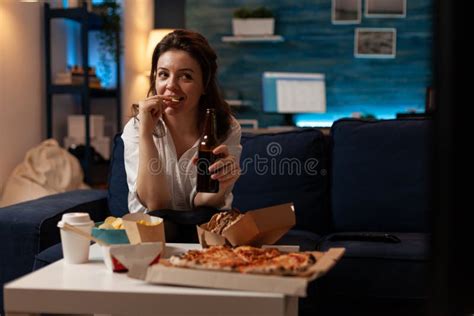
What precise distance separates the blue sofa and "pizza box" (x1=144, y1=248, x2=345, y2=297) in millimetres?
1034

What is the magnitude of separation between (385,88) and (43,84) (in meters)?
3.25

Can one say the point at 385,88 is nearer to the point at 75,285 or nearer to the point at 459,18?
the point at 75,285

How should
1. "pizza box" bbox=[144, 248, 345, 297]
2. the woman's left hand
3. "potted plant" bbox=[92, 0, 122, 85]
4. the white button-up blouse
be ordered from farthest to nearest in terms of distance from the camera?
"potted plant" bbox=[92, 0, 122, 85] < the white button-up blouse < the woman's left hand < "pizza box" bbox=[144, 248, 345, 297]

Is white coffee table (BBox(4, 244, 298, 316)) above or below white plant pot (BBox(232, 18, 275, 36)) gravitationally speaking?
below

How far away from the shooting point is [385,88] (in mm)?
5625

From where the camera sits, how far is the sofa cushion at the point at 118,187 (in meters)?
2.56

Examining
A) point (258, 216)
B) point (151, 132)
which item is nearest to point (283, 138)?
point (151, 132)

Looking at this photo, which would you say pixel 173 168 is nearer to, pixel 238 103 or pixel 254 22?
pixel 238 103

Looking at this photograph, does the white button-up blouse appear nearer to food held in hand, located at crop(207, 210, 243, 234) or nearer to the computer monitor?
food held in hand, located at crop(207, 210, 243, 234)

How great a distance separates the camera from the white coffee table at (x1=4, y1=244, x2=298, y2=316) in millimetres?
1094

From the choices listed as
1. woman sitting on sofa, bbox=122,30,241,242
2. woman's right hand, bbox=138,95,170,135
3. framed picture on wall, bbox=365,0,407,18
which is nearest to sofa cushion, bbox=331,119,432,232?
woman sitting on sofa, bbox=122,30,241,242

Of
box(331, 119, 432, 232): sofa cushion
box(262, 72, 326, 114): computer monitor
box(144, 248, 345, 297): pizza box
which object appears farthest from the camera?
box(262, 72, 326, 114): computer monitor

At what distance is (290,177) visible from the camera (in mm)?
2504

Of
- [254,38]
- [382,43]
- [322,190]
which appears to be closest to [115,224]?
[322,190]
